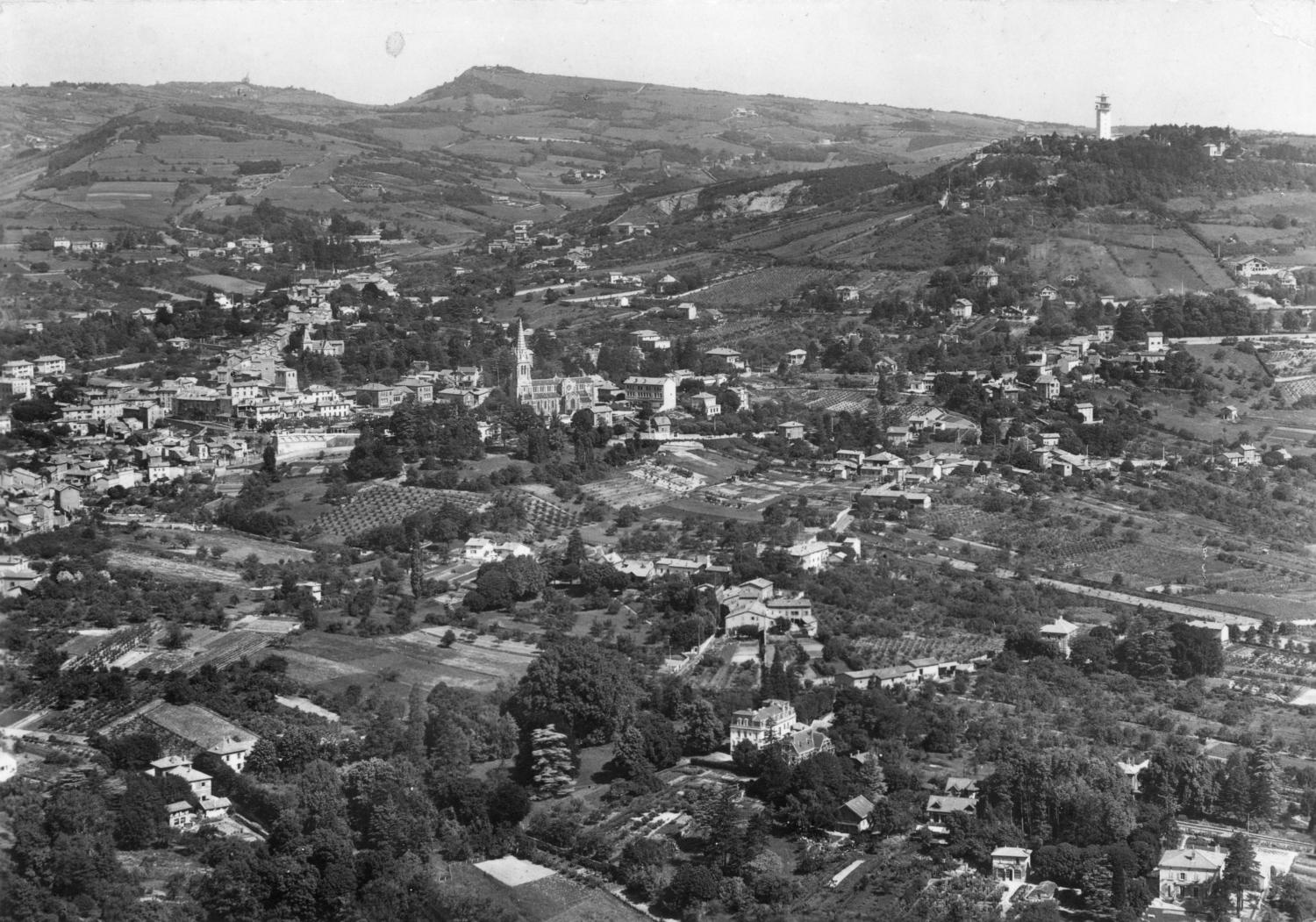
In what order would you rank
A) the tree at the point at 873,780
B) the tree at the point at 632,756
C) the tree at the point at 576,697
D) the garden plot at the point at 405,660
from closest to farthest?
the tree at the point at 873,780
the tree at the point at 632,756
the tree at the point at 576,697
the garden plot at the point at 405,660

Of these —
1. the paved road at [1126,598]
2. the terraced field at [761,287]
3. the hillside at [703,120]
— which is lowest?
the paved road at [1126,598]

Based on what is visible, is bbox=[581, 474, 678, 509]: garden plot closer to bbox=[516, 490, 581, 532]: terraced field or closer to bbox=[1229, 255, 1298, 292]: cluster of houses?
bbox=[516, 490, 581, 532]: terraced field

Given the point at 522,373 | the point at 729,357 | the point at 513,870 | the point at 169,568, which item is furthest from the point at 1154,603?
the point at 729,357

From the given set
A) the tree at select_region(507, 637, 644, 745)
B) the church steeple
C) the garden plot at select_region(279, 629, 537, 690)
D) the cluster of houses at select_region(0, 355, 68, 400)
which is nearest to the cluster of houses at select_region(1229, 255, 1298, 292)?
the church steeple

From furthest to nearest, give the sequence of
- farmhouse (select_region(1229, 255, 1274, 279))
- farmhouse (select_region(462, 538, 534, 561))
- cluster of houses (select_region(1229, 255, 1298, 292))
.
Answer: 1. farmhouse (select_region(1229, 255, 1274, 279))
2. cluster of houses (select_region(1229, 255, 1298, 292))
3. farmhouse (select_region(462, 538, 534, 561))

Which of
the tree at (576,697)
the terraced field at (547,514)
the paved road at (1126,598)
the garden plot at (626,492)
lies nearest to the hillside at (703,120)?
the garden plot at (626,492)

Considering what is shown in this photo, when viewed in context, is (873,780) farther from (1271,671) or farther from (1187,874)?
(1271,671)

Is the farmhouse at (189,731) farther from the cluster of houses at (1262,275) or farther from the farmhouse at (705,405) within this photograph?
the cluster of houses at (1262,275)
